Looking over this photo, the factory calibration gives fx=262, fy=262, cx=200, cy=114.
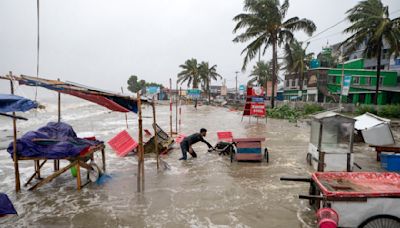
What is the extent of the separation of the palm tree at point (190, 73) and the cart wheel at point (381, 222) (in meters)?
60.7

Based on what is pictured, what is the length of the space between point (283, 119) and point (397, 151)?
17116mm

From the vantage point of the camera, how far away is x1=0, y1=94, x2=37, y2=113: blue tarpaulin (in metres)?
4.97

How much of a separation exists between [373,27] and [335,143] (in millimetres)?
20075

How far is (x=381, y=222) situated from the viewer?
13.9 feet

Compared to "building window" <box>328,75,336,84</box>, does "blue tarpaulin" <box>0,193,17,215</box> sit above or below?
below

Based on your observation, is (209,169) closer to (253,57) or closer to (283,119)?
(283,119)

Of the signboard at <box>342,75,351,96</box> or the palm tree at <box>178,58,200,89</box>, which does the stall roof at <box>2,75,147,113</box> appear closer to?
the signboard at <box>342,75,351,96</box>

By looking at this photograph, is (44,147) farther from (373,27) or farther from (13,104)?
(373,27)

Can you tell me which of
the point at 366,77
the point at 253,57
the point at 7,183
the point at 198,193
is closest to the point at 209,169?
the point at 198,193

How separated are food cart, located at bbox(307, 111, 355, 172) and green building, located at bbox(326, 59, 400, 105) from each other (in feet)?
98.4

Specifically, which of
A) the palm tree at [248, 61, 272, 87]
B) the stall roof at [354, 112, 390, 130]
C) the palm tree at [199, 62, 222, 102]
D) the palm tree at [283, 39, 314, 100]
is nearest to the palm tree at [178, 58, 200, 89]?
the palm tree at [199, 62, 222, 102]

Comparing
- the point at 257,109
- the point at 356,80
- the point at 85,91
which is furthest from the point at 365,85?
the point at 85,91

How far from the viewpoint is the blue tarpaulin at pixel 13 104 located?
4973 millimetres

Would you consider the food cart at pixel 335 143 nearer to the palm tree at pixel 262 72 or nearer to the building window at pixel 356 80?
the building window at pixel 356 80
